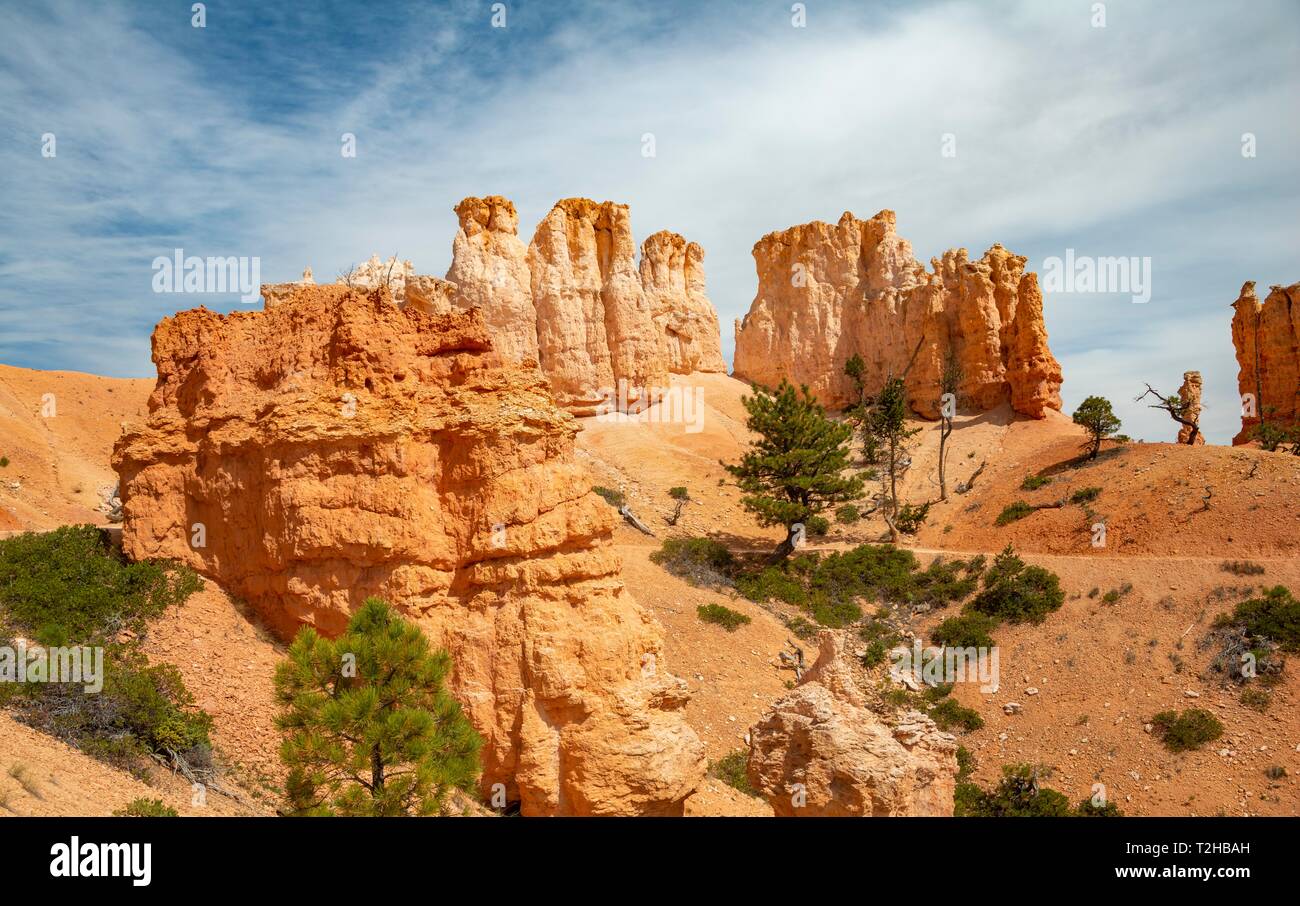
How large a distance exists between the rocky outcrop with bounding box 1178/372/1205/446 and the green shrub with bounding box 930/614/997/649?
20.6 meters

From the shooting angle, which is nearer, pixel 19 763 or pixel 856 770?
pixel 19 763

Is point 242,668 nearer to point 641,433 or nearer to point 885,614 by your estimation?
point 885,614

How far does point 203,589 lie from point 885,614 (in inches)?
889

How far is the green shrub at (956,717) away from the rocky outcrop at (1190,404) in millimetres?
24979

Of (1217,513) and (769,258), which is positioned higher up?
(769,258)

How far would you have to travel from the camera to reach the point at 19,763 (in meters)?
8.21

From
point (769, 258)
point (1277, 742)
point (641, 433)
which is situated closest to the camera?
point (1277, 742)

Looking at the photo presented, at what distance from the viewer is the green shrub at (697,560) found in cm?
2848

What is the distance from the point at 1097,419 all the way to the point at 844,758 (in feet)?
115

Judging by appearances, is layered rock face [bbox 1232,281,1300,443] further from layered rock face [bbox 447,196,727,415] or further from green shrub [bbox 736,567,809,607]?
layered rock face [bbox 447,196,727,415]

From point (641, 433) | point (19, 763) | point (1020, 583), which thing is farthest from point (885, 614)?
point (19, 763)

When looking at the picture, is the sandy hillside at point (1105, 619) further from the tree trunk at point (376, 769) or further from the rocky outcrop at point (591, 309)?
the rocky outcrop at point (591, 309)

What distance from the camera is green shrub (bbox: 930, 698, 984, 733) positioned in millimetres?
22344

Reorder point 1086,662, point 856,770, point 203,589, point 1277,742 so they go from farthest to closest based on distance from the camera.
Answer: point 1086,662 → point 1277,742 → point 203,589 → point 856,770
